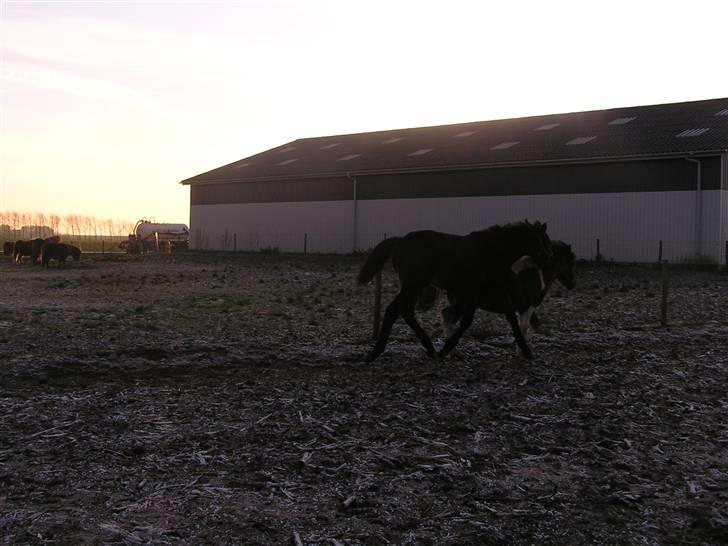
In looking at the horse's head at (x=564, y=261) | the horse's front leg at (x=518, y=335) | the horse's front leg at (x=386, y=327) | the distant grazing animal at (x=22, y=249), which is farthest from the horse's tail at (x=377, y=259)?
the distant grazing animal at (x=22, y=249)

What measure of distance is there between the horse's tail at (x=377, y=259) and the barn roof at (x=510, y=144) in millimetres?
20807

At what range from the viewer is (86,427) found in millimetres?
5293

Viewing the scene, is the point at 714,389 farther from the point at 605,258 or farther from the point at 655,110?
the point at 655,110

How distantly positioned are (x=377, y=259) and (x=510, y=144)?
86.2 ft

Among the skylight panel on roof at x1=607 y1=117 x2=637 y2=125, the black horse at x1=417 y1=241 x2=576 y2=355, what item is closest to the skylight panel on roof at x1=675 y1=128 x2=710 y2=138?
the skylight panel on roof at x1=607 y1=117 x2=637 y2=125

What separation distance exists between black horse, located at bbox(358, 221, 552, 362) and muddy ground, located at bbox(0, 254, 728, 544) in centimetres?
47

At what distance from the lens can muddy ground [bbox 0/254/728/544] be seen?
3705 millimetres

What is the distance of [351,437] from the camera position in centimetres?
521

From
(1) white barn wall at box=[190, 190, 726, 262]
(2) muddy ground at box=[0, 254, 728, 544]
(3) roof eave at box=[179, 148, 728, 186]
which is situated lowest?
(2) muddy ground at box=[0, 254, 728, 544]

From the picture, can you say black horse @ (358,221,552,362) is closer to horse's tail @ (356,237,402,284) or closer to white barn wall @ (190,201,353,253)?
horse's tail @ (356,237,402,284)

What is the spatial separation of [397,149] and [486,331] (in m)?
28.4

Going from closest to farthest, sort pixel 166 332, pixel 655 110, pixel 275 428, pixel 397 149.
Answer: pixel 275 428
pixel 166 332
pixel 655 110
pixel 397 149

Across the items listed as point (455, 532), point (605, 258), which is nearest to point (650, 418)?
point (455, 532)

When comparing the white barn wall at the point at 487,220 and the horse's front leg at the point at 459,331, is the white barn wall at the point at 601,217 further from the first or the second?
the horse's front leg at the point at 459,331
